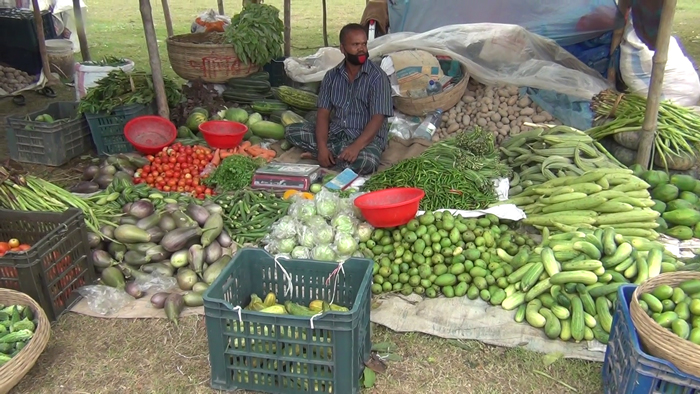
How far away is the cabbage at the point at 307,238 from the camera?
361cm

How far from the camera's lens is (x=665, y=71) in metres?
5.30

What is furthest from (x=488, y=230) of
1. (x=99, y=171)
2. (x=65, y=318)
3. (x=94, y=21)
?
(x=94, y=21)

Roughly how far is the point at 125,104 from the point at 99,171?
111cm

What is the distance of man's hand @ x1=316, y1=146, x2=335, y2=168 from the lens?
512cm

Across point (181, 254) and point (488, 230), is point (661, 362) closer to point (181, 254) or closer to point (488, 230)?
point (488, 230)

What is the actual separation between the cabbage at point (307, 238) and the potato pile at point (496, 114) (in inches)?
100

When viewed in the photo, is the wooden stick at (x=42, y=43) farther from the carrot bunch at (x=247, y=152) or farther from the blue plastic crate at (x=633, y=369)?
the blue plastic crate at (x=633, y=369)

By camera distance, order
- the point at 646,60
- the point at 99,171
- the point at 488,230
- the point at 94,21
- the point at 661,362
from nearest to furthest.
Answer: the point at 661,362, the point at 488,230, the point at 99,171, the point at 646,60, the point at 94,21

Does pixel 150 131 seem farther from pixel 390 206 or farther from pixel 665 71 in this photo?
pixel 665 71

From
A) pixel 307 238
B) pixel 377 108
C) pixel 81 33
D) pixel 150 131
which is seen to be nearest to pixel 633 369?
pixel 307 238

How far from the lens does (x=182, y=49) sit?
636cm

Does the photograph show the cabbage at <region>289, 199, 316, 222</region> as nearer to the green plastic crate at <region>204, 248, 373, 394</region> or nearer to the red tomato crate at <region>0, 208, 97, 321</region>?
the green plastic crate at <region>204, 248, 373, 394</region>

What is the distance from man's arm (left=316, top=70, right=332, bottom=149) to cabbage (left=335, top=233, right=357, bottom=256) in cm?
178

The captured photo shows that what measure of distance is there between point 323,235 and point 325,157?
1645 mm
